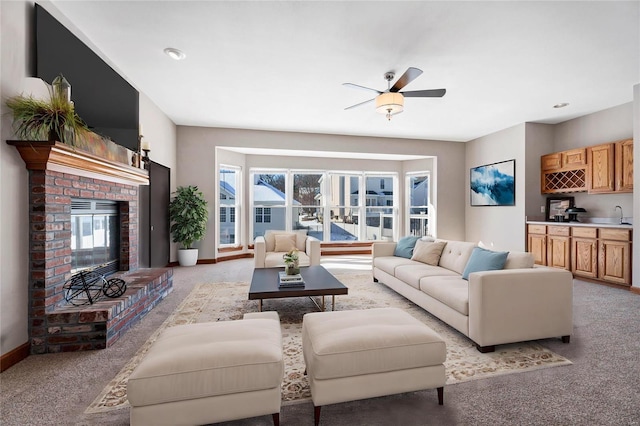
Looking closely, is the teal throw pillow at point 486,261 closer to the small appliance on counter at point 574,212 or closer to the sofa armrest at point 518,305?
the sofa armrest at point 518,305

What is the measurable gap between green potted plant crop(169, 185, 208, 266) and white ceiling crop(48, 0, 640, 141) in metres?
1.61

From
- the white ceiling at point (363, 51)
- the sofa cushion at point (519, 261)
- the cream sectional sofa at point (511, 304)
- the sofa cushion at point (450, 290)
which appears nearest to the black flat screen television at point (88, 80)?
the white ceiling at point (363, 51)

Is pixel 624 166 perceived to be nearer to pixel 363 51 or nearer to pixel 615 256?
pixel 615 256

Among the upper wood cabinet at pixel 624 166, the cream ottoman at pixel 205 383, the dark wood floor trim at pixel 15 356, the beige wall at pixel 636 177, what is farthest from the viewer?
the upper wood cabinet at pixel 624 166

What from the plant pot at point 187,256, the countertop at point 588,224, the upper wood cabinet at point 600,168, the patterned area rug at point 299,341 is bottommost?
the patterned area rug at point 299,341

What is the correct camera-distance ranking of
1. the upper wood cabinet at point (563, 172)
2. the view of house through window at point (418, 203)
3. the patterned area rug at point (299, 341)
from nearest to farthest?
the patterned area rug at point (299, 341), the upper wood cabinet at point (563, 172), the view of house through window at point (418, 203)

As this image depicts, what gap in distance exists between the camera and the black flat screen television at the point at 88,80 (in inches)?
96.9

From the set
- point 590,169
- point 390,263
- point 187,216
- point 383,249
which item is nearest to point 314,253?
point 383,249

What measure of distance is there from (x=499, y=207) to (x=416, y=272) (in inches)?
166

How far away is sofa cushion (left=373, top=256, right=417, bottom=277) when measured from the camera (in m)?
3.94

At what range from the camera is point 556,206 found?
5789 mm

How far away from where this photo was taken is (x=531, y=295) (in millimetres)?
2432

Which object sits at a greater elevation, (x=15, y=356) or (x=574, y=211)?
(x=574, y=211)

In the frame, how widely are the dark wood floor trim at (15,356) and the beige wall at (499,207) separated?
286 inches
